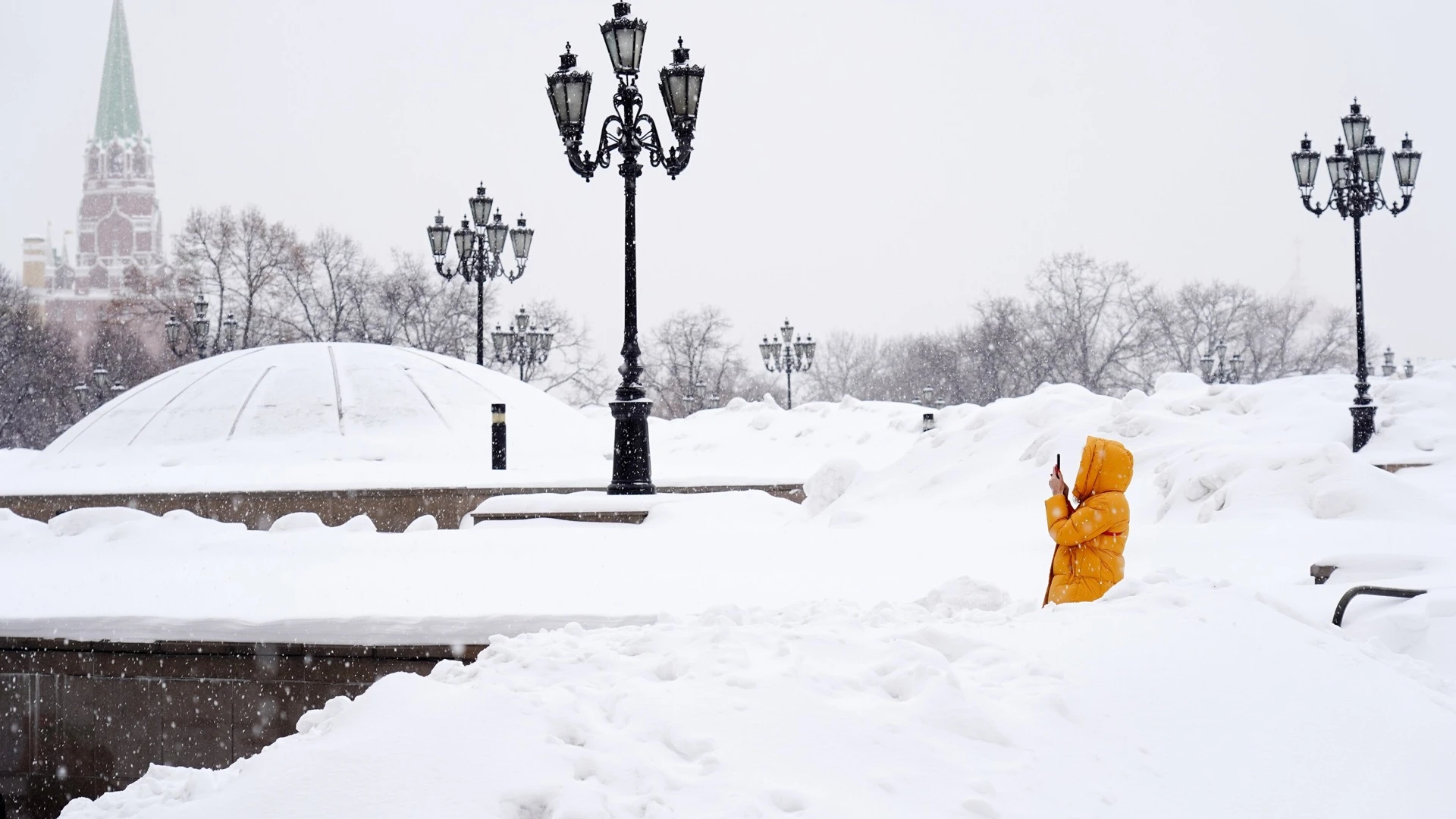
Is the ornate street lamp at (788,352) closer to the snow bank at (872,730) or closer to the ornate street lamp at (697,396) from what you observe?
the ornate street lamp at (697,396)

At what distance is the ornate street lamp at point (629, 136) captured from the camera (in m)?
11.5

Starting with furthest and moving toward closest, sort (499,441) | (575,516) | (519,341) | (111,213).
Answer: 1. (111,213)
2. (519,341)
3. (499,441)
4. (575,516)

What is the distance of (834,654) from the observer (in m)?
3.91

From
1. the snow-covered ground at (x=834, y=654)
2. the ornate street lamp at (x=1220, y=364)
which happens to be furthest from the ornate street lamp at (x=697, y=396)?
the snow-covered ground at (x=834, y=654)

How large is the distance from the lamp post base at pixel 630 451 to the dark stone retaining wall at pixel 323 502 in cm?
320

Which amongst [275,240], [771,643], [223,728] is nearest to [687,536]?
[223,728]

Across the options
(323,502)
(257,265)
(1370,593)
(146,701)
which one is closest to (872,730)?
(1370,593)

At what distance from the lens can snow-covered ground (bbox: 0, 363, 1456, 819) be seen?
9.67 feet

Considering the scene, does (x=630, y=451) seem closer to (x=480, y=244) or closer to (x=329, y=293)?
(x=480, y=244)

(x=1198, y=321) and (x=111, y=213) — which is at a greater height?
(x=111, y=213)

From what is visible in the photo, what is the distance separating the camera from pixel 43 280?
412ft

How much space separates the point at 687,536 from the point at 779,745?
616cm

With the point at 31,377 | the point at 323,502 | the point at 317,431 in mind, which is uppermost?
the point at 31,377

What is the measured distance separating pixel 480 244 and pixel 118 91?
90.1 metres
